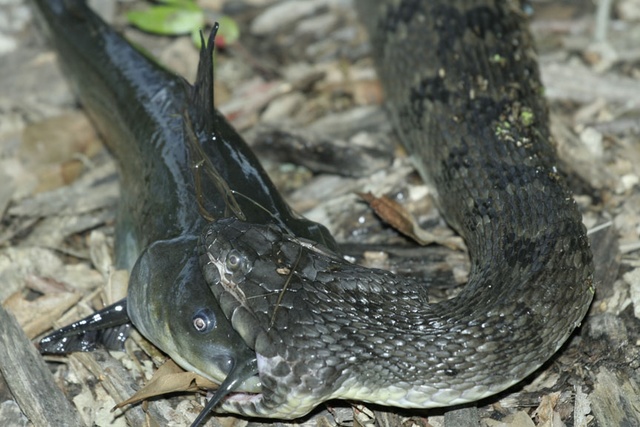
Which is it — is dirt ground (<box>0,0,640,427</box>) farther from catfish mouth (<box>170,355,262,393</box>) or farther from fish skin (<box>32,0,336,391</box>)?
catfish mouth (<box>170,355,262,393</box>)

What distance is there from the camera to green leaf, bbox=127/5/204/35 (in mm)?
7301

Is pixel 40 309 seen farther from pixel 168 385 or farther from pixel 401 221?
pixel 401 221

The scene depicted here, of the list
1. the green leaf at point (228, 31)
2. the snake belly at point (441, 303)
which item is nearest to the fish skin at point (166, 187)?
the snake belly at point (441, 303)

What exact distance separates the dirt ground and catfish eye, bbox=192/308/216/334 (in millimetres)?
664

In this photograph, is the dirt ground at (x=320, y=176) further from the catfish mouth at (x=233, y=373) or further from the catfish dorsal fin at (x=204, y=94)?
the catfish dorsal fin at (x=204, y=94)

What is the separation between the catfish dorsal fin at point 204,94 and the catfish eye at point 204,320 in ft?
4.06

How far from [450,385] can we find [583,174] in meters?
2.23

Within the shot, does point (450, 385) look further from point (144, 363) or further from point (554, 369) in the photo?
point (144, 363)

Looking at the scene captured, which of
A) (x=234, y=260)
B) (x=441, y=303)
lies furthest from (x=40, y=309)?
(x=441, y=303)

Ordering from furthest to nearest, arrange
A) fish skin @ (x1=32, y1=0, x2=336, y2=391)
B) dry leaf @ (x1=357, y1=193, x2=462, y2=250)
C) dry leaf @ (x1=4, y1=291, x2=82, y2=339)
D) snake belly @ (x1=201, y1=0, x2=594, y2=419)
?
dry leaf @ (x1=357, y1=193, x2=462, y2=250) < dry leaf @ (x1=4, y1=291, x2=82, y2=339) < fish skin @ (x1=32, y1=0, x2=336, y2=391) < snake belly @ (x1=201, y1=0, x2=594, y2=419)

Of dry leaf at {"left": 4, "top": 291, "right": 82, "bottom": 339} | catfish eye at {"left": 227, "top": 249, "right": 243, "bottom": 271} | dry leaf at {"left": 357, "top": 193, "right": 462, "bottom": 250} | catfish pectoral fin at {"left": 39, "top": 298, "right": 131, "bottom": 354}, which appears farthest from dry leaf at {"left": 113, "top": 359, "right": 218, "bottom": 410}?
dry leaf at {"left": 357, "top": 193, "right": 462, "bottom": 250}

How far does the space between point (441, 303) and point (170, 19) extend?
3718 millimetres

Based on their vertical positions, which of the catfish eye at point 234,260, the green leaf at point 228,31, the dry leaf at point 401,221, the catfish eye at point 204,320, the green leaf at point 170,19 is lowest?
the dry leaf at point 401,221

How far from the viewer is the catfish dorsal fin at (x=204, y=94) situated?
5.02m
